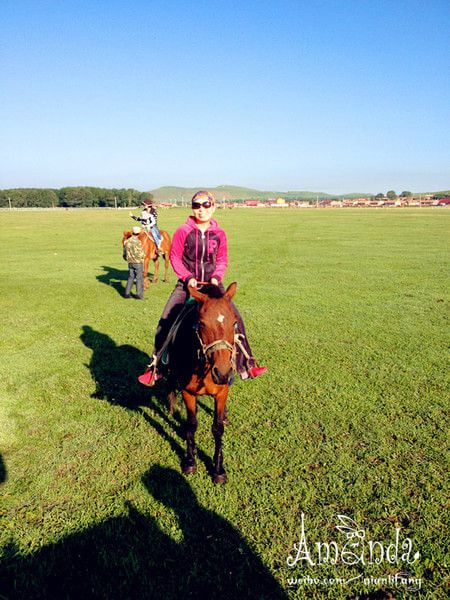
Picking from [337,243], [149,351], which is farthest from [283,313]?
[337,243]

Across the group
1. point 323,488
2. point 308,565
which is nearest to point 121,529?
point 308,565

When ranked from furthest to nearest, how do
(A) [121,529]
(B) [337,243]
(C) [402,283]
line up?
(B) [337,243], (C) [402,283], (A) [121,529]

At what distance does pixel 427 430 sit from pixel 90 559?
488 cm

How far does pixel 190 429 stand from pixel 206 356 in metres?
1.69

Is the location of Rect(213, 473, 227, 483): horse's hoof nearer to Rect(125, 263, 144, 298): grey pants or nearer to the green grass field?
the green grass field

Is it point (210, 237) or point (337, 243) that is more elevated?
point (210, 237)

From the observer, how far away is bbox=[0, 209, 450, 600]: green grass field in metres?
3.72

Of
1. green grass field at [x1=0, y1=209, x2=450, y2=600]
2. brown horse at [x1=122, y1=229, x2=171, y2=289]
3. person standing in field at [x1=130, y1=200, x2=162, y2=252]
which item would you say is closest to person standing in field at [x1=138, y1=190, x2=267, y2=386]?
green grass field at [x1=0, y1=209, x2=450, y2=600]

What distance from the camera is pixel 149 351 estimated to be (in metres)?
9.29

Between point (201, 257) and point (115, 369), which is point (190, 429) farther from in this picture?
point (115, 369)

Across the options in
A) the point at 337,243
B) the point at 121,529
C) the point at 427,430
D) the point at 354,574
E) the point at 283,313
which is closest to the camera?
the point at 354,574

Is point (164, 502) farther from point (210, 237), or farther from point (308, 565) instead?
point (210, 237)

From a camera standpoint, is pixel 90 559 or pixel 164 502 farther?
pixel 164 502

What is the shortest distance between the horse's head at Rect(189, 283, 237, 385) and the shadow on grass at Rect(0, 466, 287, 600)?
166 cm
